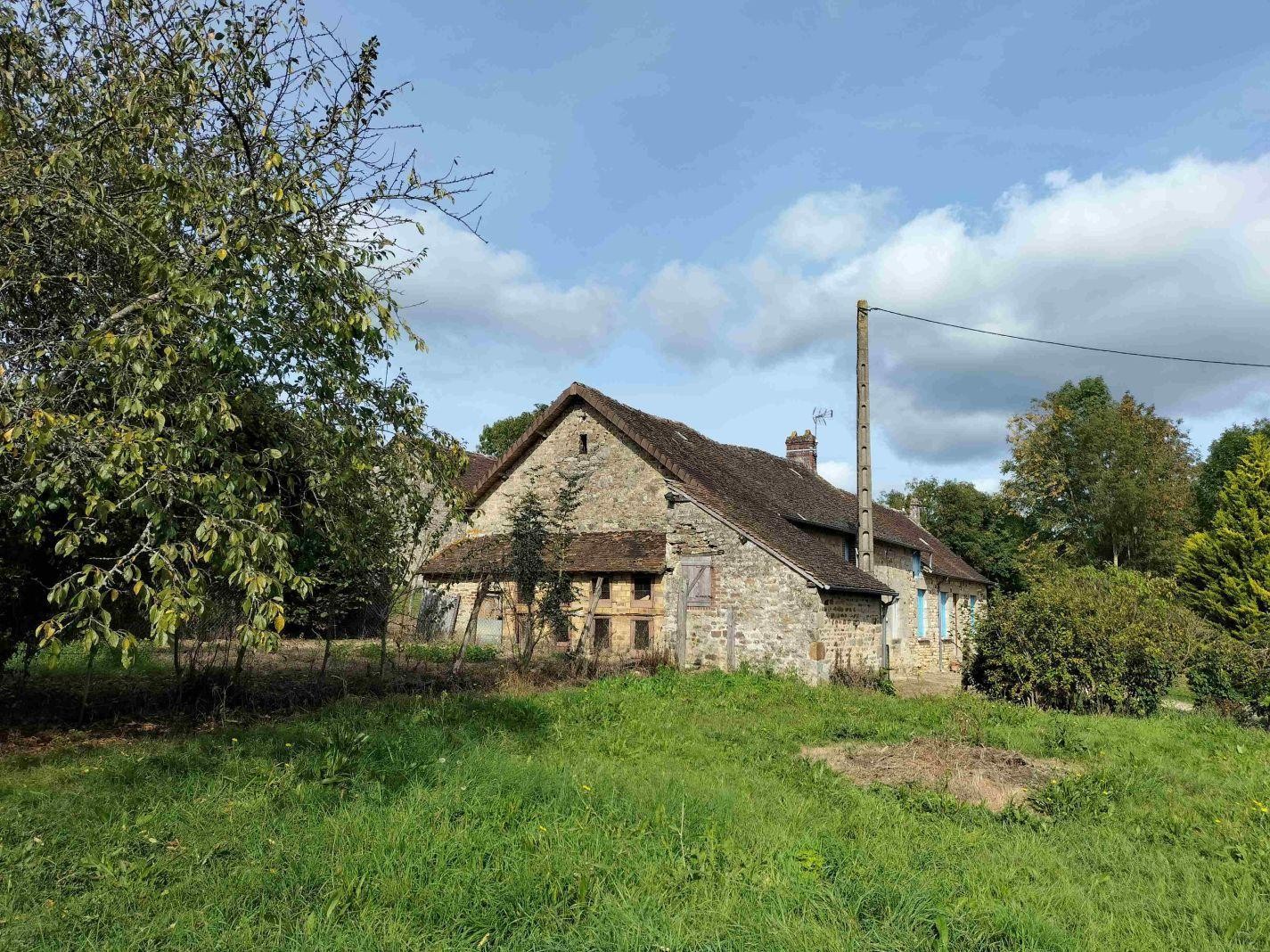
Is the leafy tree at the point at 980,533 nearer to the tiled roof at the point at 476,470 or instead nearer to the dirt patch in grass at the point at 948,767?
the tiled roof at the point at 476,470

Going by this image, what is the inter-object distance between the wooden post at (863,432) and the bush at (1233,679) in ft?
19.5

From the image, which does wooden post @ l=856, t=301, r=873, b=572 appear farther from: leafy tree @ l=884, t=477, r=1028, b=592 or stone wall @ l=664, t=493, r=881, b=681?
leafy tree @ l=884, t=477, r=1028, b=592

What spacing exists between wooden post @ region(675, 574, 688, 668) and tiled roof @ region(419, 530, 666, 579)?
689mm

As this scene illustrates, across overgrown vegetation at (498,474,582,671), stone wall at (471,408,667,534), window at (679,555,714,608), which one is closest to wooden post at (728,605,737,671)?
window at (679,555,714,608)

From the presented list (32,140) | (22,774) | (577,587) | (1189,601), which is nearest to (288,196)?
(32,140)

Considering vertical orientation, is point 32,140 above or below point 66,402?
above

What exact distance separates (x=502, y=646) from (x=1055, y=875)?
15537 mm

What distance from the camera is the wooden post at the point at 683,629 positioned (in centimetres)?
1783

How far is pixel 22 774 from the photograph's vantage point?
7090mm

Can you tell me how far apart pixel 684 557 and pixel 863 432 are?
472 cm

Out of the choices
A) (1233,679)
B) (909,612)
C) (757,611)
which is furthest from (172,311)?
(909,612)

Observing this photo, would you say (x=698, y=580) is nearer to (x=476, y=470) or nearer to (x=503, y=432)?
(x=476, y=470)

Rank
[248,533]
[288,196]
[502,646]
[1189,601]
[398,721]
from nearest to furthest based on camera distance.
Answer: [248,533], [288,196], [398,721], [502,646], [1189,601]

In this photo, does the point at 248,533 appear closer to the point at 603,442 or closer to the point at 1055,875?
the point at 1055,875
